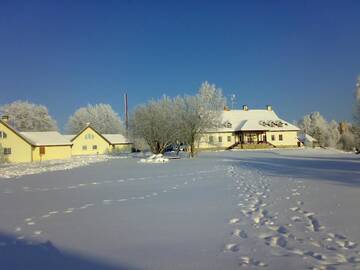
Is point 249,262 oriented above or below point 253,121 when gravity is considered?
below

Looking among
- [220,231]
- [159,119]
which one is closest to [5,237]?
[220,231]

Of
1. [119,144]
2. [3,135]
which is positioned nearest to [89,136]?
[119,144]

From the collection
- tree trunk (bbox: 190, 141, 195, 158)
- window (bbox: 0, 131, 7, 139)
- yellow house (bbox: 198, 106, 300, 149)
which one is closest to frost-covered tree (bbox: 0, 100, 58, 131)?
window (bbox: 0, 131, 7, 139)

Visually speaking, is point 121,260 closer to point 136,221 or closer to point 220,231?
point 220,231

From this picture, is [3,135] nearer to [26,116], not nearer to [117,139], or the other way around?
[117,139]

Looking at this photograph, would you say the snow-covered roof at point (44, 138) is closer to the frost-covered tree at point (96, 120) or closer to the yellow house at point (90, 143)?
the yellow house at point (90, 143)

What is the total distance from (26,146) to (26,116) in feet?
109

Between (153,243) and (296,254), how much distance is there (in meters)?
2.35

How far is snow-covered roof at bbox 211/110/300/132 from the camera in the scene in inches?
2547

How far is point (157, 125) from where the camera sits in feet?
137

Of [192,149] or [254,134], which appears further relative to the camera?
[254,134]

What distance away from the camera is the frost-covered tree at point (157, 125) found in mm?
41625

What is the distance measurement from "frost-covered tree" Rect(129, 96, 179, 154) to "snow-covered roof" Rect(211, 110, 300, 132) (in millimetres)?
22300

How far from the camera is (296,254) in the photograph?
532 cm
